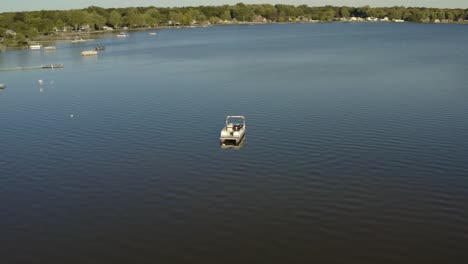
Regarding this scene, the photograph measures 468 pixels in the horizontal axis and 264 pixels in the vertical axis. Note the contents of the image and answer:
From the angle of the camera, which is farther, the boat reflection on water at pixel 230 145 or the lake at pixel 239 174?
the boat reflection on water at pixel 230 145

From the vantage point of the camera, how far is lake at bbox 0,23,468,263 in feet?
124

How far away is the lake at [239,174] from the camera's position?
124 feet

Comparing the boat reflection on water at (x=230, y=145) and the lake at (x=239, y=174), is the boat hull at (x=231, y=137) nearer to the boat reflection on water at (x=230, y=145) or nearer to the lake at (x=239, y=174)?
the boat reflection on water at (x=230, y=145)

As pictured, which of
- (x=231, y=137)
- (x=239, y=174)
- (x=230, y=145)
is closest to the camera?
(x=239, y=174)

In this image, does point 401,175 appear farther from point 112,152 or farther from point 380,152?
point 112,152

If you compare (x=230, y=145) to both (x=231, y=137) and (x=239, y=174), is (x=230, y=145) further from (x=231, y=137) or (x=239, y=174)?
(x=239, y=174)

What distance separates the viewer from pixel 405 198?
4522 cm

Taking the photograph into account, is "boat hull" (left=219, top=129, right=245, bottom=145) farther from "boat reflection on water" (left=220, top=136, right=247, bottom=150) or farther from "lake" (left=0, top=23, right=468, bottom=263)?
"lake" (left=0, top=23, right=468, bottom=263)

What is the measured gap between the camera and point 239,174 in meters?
53.1

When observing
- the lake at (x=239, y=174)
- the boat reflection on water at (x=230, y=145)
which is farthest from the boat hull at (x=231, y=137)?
the lake at (x=239, y=174)

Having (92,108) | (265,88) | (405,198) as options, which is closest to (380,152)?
(405,198)

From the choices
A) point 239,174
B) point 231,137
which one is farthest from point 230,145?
point 239,174

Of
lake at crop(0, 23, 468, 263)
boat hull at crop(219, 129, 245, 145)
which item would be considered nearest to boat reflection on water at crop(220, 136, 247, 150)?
boat hull at crop(219, 129, 245, 145)

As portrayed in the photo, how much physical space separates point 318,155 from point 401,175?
35.0ft
